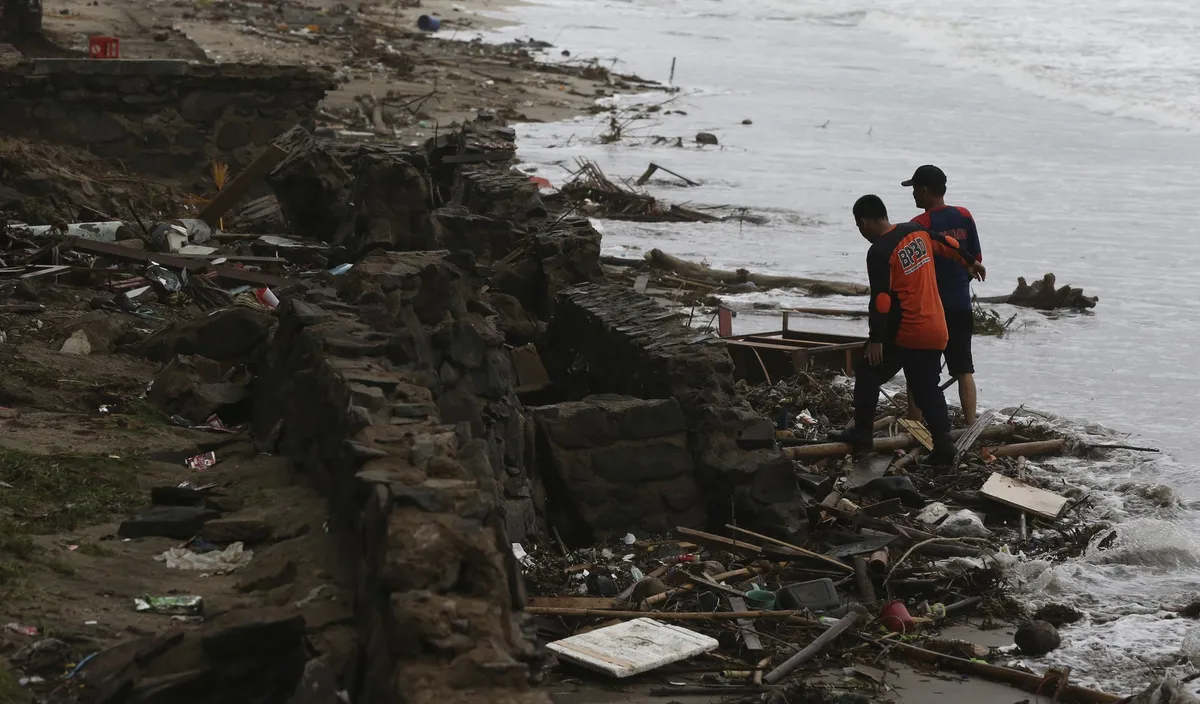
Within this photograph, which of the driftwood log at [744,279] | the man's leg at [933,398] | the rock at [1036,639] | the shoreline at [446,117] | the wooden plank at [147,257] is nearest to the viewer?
the rock at [1036,639]

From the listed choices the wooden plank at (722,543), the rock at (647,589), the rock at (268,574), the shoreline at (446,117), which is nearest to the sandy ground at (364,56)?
the shoreline at (446,117)

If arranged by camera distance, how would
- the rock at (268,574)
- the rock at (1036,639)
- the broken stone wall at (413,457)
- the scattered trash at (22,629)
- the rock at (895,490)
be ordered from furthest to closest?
the rock at (895,490), the rock at (1036,639), the rock at (268,574), the scattered trash at (22,629), the broken stone wall at (413,457)

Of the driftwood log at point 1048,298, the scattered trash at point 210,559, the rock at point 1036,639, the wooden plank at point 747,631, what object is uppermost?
the driftwood log at point 1048,298

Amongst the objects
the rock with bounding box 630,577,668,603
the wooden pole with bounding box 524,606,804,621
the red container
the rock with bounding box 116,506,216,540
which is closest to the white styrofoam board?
the wooden pole with bounding box 524,606,804,621

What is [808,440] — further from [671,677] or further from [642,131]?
[642,131]

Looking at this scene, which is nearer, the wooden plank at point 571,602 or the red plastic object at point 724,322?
the wooden plank at point 571,602

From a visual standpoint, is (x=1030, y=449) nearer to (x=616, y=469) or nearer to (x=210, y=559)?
(x=616, y=469)

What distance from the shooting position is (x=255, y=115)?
15.0 metres

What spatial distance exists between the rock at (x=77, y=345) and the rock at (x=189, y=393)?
1.09 m

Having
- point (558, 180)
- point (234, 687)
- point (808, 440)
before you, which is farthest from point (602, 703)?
point (558, 180)

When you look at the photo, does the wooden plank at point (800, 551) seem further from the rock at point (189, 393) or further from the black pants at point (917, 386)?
the rock at point (189, 393)

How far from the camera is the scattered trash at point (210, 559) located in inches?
223

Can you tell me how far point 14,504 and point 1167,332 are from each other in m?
10.3

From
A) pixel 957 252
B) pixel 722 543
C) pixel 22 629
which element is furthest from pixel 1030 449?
pixel 22 629
